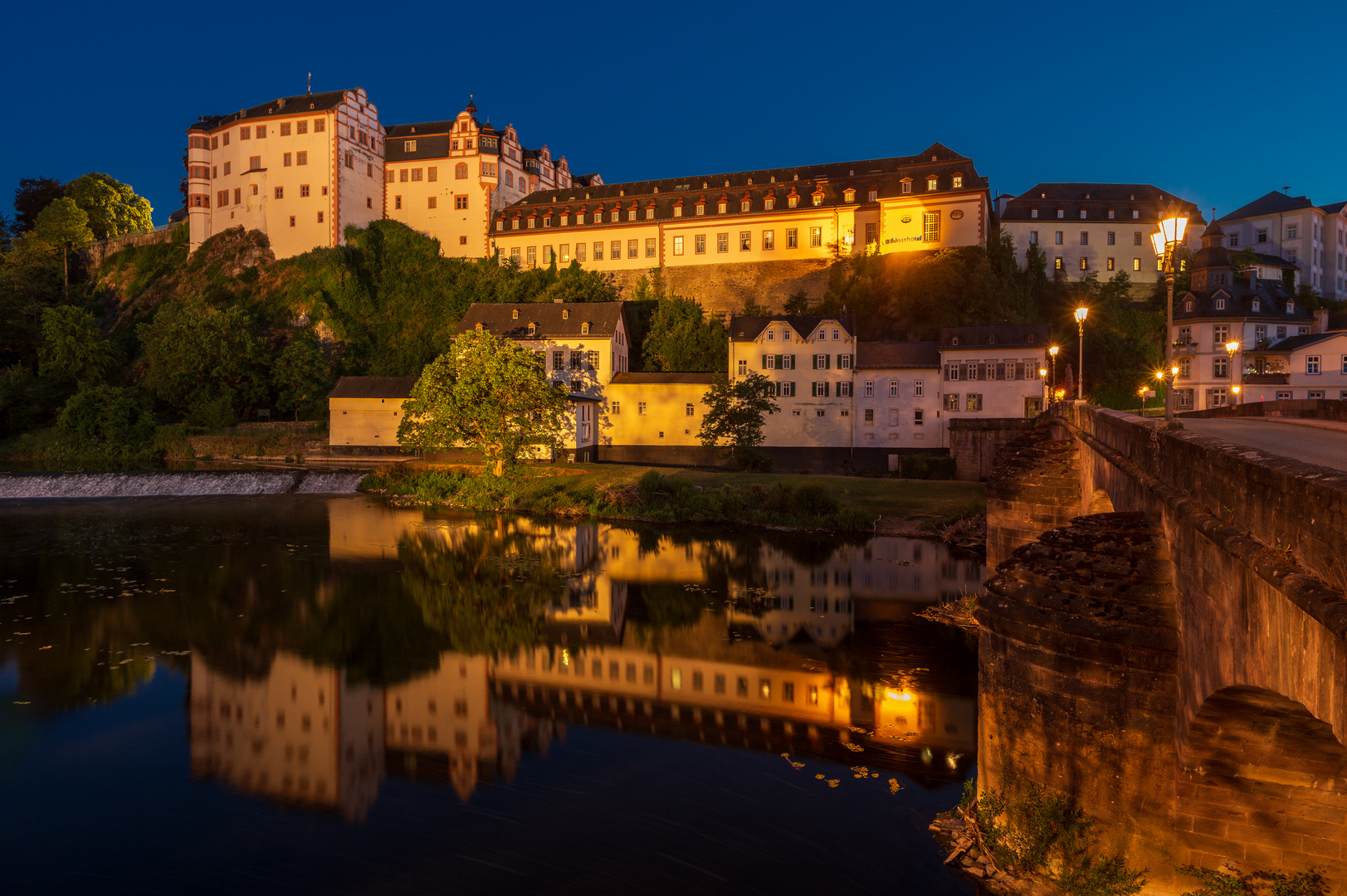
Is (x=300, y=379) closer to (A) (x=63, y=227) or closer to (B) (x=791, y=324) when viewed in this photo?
(B) (x=791, y=324)

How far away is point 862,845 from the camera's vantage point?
37.3 feet

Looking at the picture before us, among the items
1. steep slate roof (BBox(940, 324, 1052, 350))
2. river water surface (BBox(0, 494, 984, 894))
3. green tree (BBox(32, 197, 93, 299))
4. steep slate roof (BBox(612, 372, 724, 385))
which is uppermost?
green tree (BBox(32, 197, 93, 299))

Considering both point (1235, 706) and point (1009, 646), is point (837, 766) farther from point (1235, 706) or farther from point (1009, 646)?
point (1235, 706)

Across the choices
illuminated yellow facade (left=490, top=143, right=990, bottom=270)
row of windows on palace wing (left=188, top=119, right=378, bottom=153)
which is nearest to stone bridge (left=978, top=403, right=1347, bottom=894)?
illuminated yellow facade (left=490, top=143, right=990, bottom=270)

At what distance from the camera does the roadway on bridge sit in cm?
878

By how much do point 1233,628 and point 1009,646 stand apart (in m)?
3.54

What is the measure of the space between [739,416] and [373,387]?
27.7 meters

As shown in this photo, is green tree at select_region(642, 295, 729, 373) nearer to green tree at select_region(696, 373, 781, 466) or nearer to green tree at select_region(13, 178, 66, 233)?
green tree at select_region(696, 373, 781, 466)

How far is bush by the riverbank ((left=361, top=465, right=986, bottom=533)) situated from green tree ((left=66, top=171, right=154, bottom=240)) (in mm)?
77239

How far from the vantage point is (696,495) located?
1494 inches

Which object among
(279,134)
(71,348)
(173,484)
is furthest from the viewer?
(279,134)

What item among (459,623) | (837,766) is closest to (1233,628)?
(837,766)

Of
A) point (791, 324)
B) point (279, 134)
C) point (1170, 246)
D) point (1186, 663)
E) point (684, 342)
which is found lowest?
point (1186, 663)

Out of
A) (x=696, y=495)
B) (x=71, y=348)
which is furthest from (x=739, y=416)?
(x=71, y=348)
